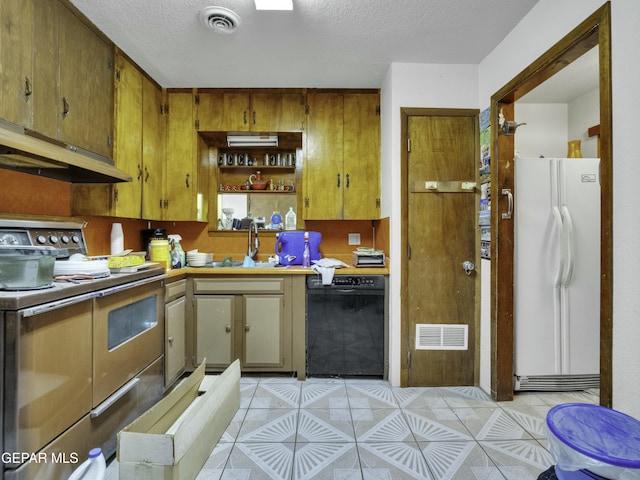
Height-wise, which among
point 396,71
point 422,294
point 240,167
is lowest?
point 422,294

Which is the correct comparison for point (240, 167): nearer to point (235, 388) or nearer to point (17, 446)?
point (235, 388)

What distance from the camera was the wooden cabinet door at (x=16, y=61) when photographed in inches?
54.7

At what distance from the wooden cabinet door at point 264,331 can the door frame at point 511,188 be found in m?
1.60

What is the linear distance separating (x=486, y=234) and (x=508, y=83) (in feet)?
3.39

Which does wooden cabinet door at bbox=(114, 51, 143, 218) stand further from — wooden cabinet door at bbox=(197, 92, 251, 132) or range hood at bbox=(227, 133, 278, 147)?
range hood at bbox=(227, 133, 278, 147)

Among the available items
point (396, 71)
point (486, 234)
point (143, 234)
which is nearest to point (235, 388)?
point (143, 234)

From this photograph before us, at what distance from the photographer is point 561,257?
7.01ft

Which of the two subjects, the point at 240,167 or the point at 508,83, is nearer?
the point at 508,83

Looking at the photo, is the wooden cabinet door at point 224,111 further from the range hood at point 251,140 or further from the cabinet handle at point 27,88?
the cabinet handle at point 27,88

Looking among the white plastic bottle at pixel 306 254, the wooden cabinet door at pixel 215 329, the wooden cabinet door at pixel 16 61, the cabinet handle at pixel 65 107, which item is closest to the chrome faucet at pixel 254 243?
the white plastic bottle at pixel 306 254

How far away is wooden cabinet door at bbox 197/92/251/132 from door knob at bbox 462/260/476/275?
2226 mm

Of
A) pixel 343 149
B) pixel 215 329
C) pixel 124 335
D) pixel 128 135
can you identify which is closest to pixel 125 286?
pixel 124 335

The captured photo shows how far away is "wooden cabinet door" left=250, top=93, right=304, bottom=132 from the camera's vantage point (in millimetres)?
2779

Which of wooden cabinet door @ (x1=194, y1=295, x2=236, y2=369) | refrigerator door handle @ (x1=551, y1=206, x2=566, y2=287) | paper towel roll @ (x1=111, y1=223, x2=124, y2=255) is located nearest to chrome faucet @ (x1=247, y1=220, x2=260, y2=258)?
wooden cabinet door @ (x1=194, y1=295, x2=236, y2=369)
